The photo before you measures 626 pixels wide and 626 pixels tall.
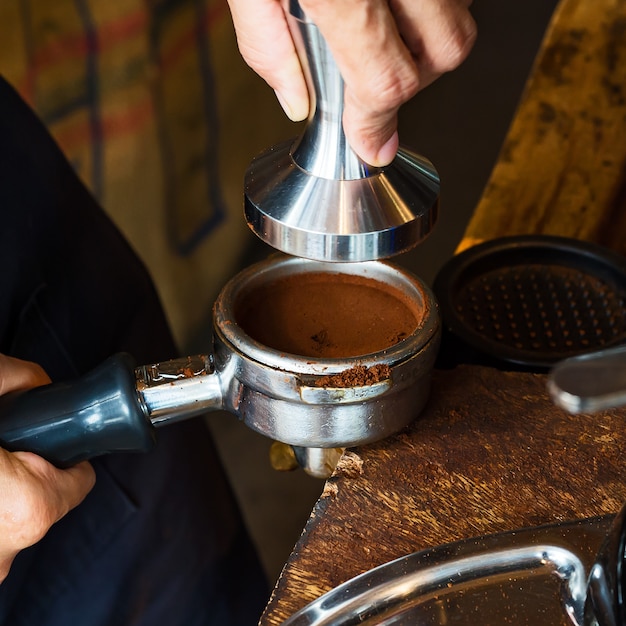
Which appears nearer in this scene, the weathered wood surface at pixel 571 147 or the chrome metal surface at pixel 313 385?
the chrome metal surface at pixel 313 385

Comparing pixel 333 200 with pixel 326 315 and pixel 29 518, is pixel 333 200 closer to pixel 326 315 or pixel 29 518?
pixel 326 315

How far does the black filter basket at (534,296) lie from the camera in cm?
84

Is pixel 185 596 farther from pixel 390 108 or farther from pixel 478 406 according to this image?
pixel 390 108

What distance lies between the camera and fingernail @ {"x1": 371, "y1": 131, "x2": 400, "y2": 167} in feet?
1.67

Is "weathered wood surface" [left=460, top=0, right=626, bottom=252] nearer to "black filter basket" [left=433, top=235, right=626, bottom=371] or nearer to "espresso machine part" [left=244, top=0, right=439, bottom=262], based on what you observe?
"black filter basket" [left=433, top=235, right=626, bottom=371]

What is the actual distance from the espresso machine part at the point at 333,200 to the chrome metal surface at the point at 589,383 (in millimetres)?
211

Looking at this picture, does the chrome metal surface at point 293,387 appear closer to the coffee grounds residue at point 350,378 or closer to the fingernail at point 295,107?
the coffee grounds residue at point 350,378

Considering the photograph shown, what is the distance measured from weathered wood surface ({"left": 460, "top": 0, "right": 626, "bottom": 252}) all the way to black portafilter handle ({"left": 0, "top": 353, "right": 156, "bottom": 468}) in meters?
0.59

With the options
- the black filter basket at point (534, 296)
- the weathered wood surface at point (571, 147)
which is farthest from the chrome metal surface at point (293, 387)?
the weathered wood surface at point (571, 147)

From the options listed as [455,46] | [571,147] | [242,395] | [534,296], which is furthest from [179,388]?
[571,147]

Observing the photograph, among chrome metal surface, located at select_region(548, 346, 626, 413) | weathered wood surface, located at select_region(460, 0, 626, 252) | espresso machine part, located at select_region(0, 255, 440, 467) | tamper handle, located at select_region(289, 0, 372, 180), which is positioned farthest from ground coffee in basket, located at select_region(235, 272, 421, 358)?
weathered wood surface, located at select_region(460, 0, 626, 252)

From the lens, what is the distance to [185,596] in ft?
3.29

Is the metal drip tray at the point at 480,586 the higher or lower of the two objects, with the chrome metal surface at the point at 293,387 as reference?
lower

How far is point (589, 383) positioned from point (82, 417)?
15.8 inches
